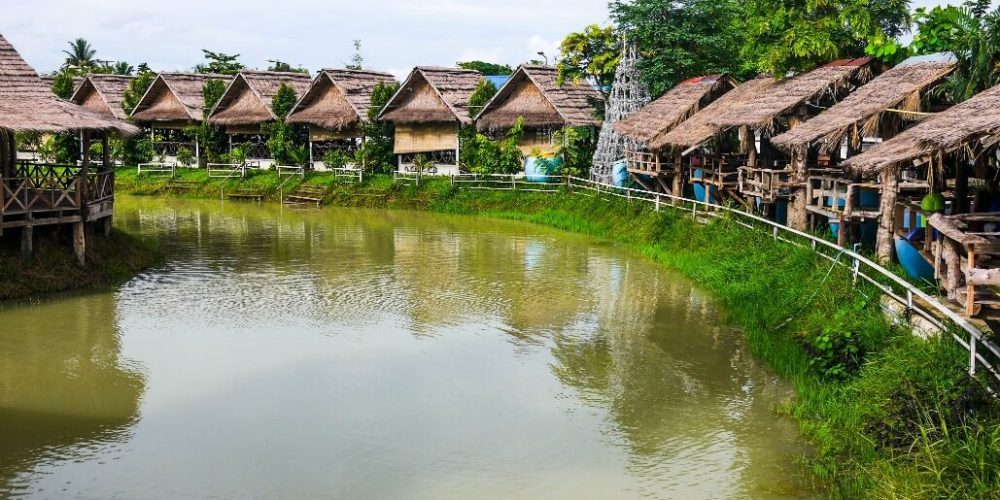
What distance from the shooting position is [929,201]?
13867 millimetres

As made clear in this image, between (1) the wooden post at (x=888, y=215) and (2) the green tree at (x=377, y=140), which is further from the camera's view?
(2) the green tree at (x=377, y=140)

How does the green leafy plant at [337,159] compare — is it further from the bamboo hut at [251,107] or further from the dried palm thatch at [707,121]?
the dried palm thatch at [707,121]

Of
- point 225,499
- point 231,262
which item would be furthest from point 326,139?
point 225,499

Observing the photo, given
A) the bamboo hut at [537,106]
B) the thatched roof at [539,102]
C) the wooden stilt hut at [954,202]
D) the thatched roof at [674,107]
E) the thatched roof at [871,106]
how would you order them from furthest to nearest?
the bamboo hut at [537,106] < the thatched roof at [539,102] < the thatched roof at [674,107] < the thatched roof at [871,106] < the wooden stilt hut at [954,202]

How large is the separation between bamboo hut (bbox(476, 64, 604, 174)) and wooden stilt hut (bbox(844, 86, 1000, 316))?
20.3m

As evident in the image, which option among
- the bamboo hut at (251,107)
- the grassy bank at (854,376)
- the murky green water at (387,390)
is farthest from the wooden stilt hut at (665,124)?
the bamboo hut at (251,107)

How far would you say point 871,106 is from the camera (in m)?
18.1

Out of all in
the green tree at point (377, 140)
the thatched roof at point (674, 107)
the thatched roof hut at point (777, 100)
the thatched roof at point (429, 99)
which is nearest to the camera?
the thatched roof hut at point (777, 100)

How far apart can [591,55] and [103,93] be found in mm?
24739

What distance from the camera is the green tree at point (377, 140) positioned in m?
39.9

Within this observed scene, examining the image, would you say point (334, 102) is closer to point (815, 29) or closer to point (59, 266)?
point (815, 29)

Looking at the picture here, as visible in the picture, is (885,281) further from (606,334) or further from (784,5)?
(784,5)

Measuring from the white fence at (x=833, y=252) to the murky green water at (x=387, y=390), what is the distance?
6.27 ft

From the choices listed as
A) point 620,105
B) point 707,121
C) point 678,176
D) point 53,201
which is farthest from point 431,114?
point 53,201
